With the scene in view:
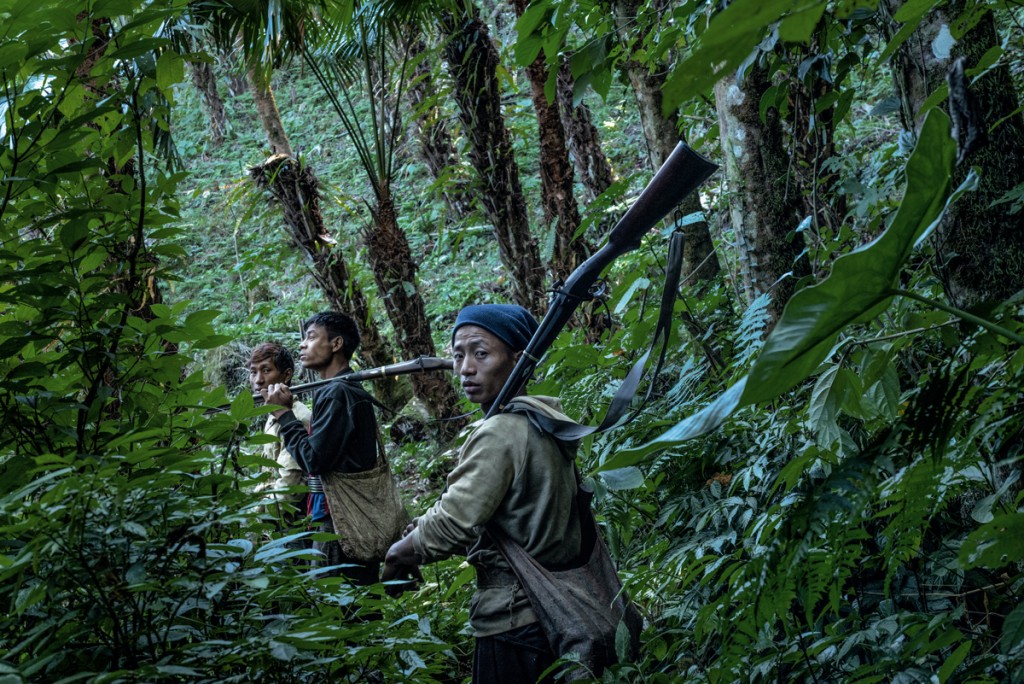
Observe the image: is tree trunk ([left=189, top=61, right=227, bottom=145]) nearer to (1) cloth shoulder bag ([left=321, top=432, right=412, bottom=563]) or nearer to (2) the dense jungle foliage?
(2) the dense jungle foliage

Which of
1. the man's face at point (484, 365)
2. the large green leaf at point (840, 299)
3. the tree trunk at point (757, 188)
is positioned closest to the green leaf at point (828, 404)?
the large green leaf at point (840, 299)

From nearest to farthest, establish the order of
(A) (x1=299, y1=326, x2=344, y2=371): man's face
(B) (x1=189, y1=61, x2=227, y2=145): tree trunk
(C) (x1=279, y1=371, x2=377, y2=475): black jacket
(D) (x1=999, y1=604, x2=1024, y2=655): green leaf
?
1. (D) (x1=999, y1=604, x2=1024, y2=655): green leaf
2. (C) (x1=279, y1=371, x2=377, y2=475): black jacket
3. (A) (x1=299, y1=326, x2=344, y2=371): man's face
4. (B) (x1=189, y1=61, x2=227, y2=145): tree trunk

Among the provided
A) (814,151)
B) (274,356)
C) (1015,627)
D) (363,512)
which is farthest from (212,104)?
(1015,627)

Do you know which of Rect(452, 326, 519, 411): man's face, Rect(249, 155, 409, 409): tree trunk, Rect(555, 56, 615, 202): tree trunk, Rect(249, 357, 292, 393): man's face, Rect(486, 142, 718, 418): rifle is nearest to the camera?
Rect(486, 142, 718, 418): rifle

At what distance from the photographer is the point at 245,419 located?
2.01m

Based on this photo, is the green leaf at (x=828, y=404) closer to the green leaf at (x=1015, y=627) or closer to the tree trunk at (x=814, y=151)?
the green leaf at (x=1015, y=627)

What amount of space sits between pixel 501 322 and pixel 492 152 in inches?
128

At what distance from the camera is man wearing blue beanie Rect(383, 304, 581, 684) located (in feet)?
8.83

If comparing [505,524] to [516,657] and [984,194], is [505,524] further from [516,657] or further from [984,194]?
[984,194]

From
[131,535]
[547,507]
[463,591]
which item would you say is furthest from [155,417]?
[463,591]

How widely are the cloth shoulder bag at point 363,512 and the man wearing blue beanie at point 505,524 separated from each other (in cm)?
153

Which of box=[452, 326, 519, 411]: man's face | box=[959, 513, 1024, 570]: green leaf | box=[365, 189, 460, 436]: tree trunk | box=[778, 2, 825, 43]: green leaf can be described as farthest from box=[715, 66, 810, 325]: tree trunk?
box=[778, 2, 825, 43]: green leaf

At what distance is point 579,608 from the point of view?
8.79 feet

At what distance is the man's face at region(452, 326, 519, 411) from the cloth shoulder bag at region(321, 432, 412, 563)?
1557 mm
